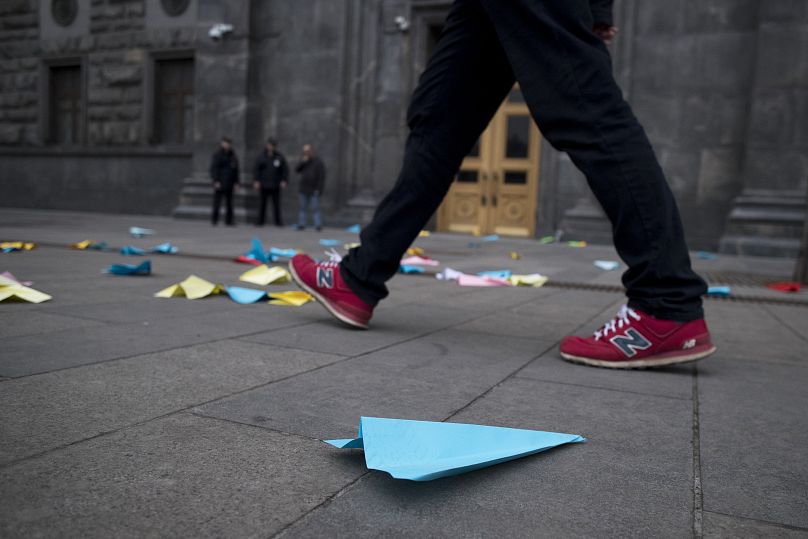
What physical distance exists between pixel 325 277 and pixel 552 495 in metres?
1.72

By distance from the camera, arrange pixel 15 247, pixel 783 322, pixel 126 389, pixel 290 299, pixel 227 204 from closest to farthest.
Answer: pixel 126 389
pixel 290 299
pixel 783 322
pixel 15 247
pixel 227 204

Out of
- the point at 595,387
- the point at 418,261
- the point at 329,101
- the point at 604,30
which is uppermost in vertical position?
the point at 329,101

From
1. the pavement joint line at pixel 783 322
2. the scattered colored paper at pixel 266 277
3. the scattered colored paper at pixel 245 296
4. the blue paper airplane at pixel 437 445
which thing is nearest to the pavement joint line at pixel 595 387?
the blue paper airplane at pixel 437 445

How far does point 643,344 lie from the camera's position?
224 cm

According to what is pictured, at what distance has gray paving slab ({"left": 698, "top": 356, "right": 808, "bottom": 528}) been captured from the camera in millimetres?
1196

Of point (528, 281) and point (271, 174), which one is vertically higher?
point (271, 174)

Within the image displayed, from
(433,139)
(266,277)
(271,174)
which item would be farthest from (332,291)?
(271,174)

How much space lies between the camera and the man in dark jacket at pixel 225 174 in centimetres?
1354

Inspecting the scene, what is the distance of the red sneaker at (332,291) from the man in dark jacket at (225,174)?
1121cm

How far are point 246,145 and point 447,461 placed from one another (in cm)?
1446

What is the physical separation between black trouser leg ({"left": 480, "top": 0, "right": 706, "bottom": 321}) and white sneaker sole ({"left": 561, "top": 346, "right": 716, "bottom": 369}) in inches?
4.8

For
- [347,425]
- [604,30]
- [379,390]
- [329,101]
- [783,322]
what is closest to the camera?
[347,425]

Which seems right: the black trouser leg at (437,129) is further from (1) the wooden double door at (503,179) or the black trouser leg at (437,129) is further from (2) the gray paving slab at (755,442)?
(1) the wooden double door at (503,179)

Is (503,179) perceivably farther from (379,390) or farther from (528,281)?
(379,390)
